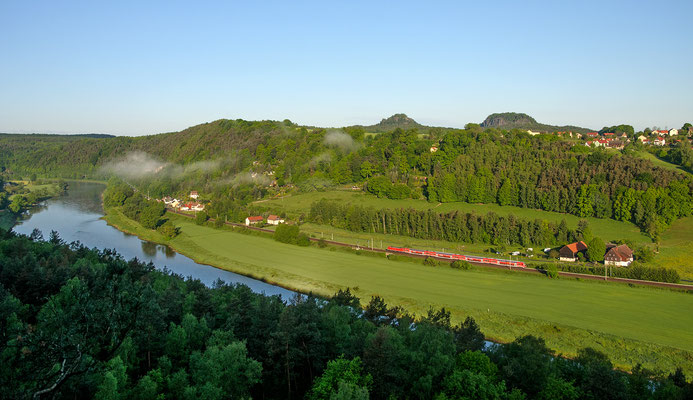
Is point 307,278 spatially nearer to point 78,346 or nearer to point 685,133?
point 78,346

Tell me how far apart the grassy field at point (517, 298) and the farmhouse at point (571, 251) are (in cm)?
656

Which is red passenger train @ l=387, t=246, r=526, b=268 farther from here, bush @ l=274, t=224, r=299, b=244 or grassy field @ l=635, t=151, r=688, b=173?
grassy field @ l=635, t=151, r=688, b=173

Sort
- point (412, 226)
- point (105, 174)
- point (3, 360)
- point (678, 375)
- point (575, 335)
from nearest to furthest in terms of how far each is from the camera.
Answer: point (3, 360), point (678, 375), point (575, 335), point (412, 226), point (105, 174)

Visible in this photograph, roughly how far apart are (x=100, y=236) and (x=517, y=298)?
58963 millimetres

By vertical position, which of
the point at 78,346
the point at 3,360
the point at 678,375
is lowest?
the point at 678,375

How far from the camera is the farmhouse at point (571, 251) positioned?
4477 centimetres

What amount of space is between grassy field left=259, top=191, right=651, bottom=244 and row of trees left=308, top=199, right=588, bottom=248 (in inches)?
152

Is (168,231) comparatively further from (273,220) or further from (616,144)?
(616,144)

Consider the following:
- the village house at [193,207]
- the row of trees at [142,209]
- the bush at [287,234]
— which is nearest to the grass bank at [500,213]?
the bush at [287,234]

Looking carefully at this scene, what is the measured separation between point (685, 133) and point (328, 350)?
321 ft

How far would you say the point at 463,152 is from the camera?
8756 centimetres

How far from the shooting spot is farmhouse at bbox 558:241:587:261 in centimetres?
4477

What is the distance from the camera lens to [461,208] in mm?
67312

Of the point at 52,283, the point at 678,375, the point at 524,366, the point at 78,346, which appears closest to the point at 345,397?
the point at 78,346
